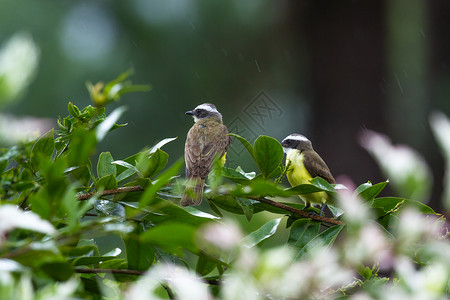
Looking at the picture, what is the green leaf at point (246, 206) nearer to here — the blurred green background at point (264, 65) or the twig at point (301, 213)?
the twig at point (301, 213)

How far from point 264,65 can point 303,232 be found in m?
5.38

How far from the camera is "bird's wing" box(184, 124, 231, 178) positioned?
7.43 ft

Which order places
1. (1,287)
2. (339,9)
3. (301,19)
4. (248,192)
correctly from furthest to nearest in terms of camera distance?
1. (301,19)
2. (339,9)
3. (248,192)
4. (1,287)

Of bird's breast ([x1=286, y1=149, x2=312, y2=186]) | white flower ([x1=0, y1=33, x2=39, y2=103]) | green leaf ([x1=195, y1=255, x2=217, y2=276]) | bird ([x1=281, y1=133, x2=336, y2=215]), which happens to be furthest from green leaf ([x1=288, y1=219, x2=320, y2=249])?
bird's breast ([x1=286, y1=149, x2=312, y2=186])

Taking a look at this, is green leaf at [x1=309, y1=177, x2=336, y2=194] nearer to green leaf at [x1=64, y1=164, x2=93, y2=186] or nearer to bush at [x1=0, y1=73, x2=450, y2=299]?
bush at [x1=0, y1=73, x2=450, y2=299]

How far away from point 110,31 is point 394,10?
8.29 ft

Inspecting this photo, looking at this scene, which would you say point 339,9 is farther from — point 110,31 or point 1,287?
point 1,287

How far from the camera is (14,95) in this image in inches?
17.2

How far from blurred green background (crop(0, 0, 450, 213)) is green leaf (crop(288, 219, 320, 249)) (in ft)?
10.8

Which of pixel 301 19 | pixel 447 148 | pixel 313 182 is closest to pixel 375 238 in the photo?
pixel 447 148

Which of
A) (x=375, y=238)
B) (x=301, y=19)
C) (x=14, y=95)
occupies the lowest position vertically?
(x=301, y=19)

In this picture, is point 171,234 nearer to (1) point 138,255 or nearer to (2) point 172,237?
(2) point 172,237

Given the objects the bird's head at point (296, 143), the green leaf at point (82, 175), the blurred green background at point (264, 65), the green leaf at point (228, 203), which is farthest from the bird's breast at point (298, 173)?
the blurred green background at point (264, 65)

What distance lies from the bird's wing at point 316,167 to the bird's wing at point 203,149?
1.04 ft
